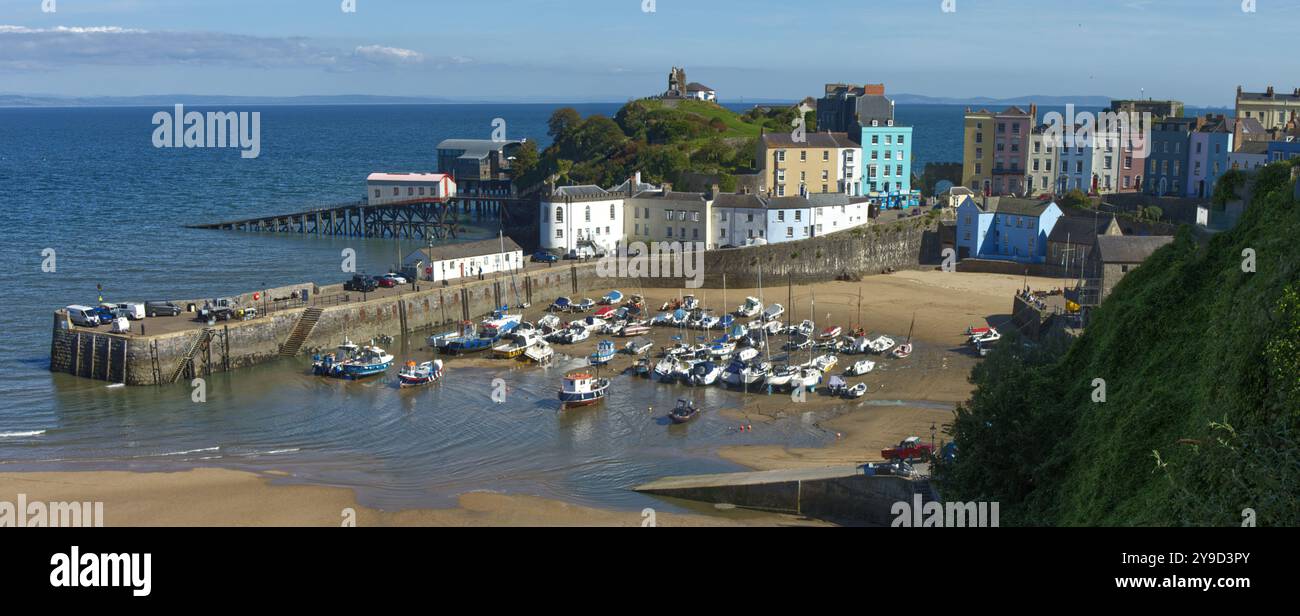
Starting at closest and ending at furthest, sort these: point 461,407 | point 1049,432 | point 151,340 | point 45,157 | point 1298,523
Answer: point 1298,523 → point 1049,432 → point 461,407 → point 151,340 → point 45,157

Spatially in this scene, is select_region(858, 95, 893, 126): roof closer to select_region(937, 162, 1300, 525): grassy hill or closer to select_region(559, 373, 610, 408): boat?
select_region(559, 373, 610, 408): boat

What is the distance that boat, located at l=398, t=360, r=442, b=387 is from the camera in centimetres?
3431

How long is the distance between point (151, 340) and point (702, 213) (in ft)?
87.5

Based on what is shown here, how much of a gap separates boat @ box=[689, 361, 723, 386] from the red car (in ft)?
29.0

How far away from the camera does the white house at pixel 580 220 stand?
52.9 m

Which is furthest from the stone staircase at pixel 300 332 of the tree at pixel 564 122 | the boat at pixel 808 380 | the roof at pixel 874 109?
the tree at pixel 564 122

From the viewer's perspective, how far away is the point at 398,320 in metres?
42.1

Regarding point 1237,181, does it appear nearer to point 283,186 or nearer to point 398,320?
point 398,320

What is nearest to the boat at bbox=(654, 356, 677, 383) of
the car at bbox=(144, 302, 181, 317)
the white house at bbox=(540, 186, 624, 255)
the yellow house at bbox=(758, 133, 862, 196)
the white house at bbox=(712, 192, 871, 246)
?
the car at bbox=(144, 302, 181, 317)

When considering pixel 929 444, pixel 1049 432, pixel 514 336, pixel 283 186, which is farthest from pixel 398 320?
pixel 283 186

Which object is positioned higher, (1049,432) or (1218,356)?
(1218,356)

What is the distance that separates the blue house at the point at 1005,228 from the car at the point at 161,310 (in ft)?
116

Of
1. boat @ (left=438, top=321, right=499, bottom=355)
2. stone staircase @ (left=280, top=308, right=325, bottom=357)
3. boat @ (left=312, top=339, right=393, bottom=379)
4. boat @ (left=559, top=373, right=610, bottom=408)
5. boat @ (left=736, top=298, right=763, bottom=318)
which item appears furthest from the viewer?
boat @ (left=736, top=298, right=763, bottom=318)

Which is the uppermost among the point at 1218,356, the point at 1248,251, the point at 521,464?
the point at 1248,251
